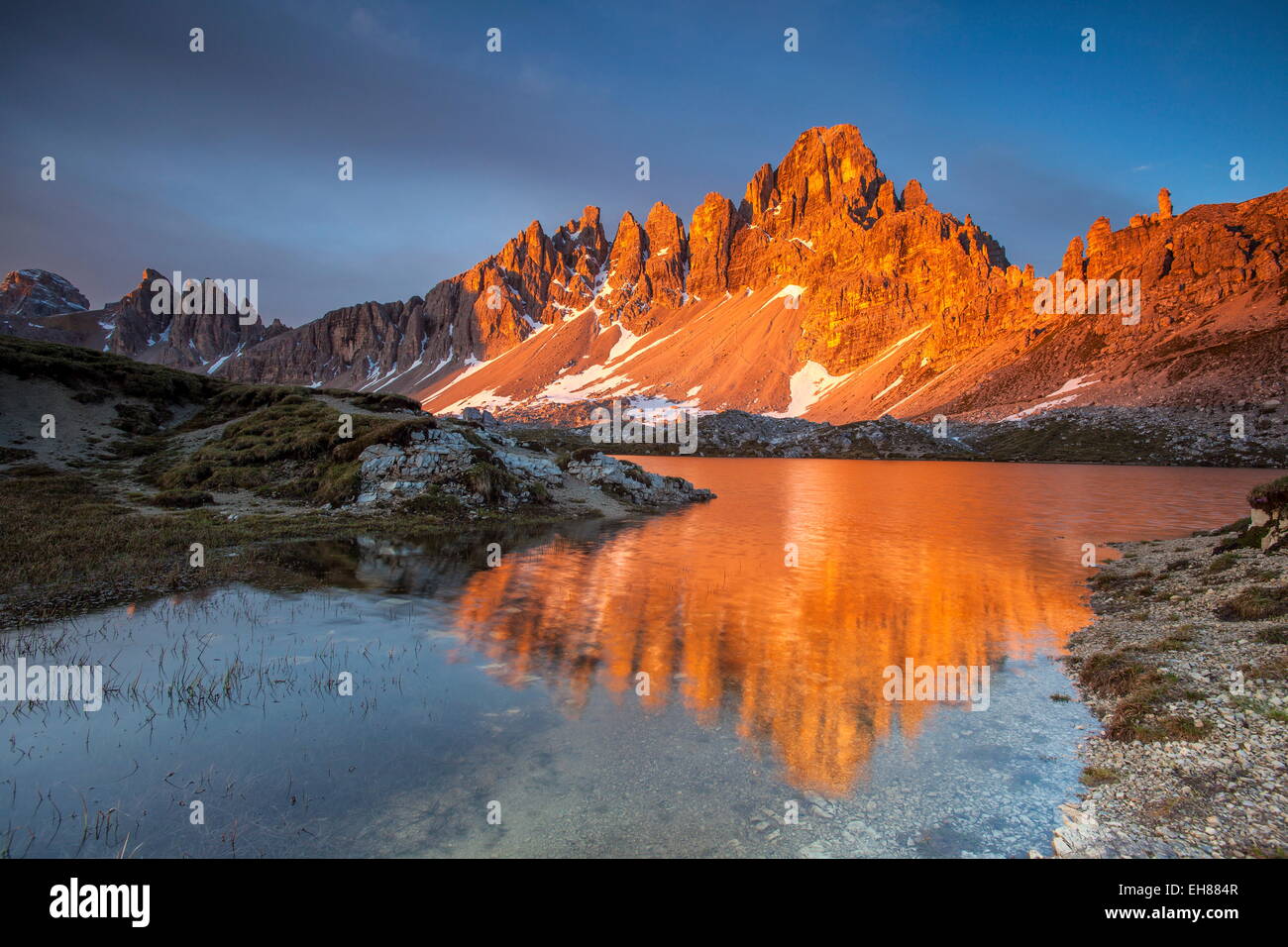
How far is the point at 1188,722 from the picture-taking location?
9.36 meters

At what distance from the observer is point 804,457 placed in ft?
473

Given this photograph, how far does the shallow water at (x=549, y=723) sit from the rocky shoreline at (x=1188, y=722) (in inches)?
22.3

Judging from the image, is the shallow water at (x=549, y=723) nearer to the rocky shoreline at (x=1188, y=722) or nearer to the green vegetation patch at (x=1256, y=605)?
the rocky shoreline at (x=1188, y=722)

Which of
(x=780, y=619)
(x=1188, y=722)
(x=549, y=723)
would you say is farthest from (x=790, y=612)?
(x=549, y=723)

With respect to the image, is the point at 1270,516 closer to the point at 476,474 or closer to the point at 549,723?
the point at 549,723

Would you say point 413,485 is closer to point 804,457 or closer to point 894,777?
point 894,777

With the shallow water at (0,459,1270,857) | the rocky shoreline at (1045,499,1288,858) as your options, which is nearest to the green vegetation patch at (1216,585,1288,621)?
the rocky shoreline at (1045,499,1288,858)

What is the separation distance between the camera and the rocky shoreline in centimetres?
698

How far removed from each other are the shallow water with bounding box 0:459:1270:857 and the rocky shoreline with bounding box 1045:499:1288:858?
22.3 inches

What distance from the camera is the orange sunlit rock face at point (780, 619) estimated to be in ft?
35.6

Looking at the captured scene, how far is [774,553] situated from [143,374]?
61305 millimetres

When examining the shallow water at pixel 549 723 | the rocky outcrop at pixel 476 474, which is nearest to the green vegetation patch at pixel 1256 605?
the shallow water at pixel 549 723

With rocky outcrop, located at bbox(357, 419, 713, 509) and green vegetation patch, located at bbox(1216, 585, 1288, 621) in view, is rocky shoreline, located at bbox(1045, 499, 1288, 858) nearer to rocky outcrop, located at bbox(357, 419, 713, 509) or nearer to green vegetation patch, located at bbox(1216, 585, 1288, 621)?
green vegetation patch, located at bbox(1216, 585, 1288, 621)
